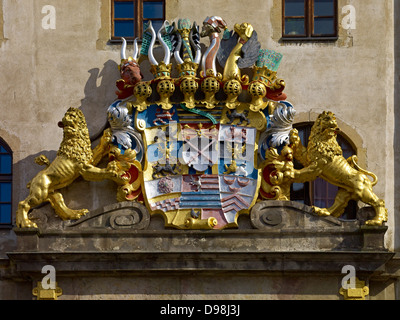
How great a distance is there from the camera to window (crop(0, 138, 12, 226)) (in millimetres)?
23875

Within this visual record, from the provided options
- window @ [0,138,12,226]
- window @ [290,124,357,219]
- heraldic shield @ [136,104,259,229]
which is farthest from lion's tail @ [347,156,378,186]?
window @ [0,138,12,226]

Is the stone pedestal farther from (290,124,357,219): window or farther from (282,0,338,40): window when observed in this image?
(282,0,338,40): window

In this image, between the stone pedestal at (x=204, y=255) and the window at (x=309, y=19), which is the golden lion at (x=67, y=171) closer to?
the stone pedestal at (x=204, y=255)

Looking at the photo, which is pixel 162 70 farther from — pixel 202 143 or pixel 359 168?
pixel 359 168

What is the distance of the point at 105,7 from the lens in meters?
24.4

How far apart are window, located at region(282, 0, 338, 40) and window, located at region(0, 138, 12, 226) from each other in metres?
4.74

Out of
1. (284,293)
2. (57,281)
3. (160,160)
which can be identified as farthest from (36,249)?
(284,293)

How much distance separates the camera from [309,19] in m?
24.2

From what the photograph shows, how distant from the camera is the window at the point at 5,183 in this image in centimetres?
2388

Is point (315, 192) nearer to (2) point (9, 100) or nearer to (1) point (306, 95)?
(1) point (306, 95)

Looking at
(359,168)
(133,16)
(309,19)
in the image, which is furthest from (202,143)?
(309,19)

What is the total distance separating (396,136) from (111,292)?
16.6 feet

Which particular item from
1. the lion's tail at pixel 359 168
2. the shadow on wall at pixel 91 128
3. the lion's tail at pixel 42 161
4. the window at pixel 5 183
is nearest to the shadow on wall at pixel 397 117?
the lion's tail at pixel 359 168

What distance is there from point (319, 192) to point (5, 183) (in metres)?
4.91
